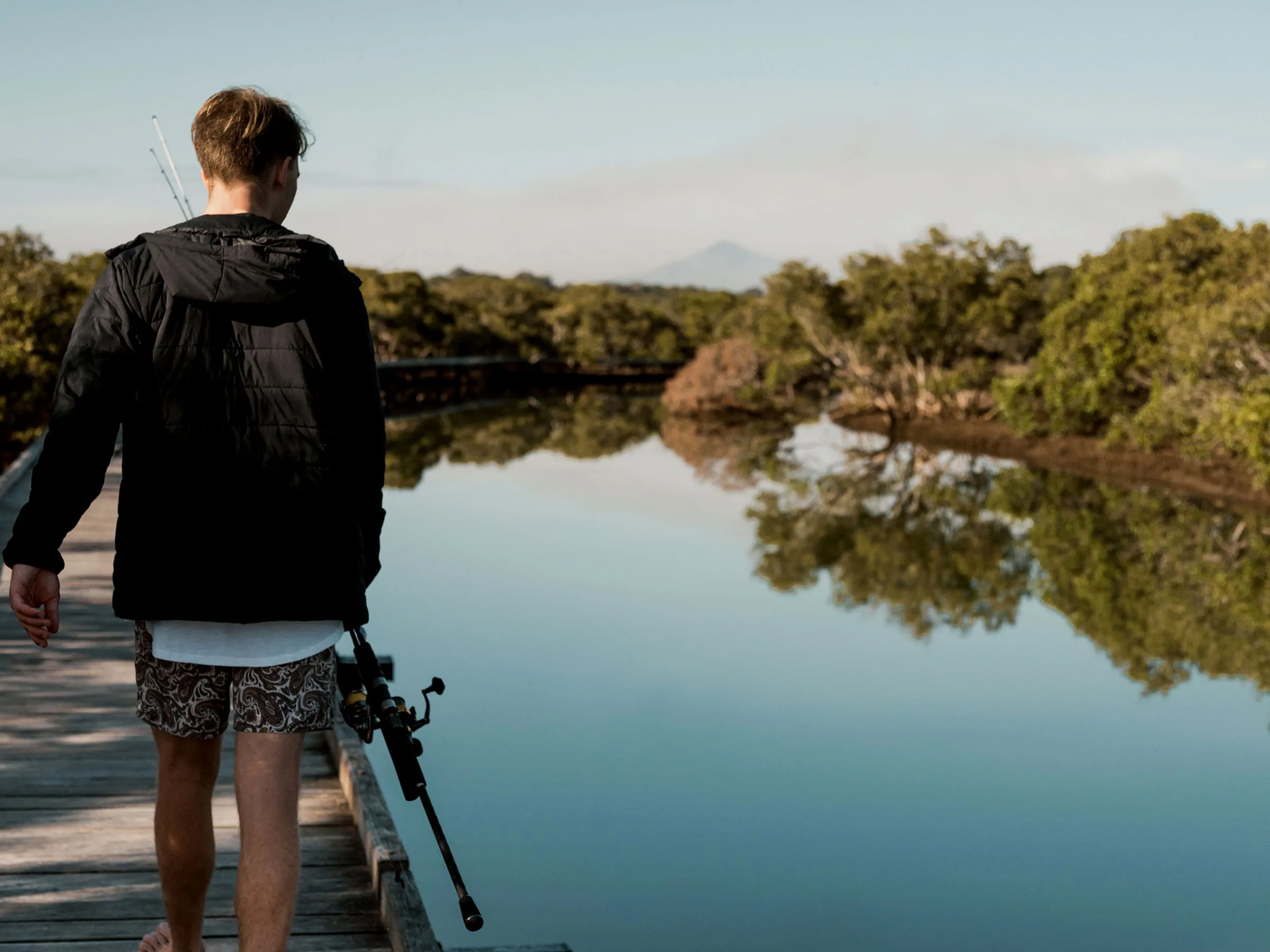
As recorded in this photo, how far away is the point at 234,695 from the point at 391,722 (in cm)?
38

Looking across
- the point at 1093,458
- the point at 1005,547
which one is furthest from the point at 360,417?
the point at 1093,458

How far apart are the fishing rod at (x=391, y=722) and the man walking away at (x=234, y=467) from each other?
0.28 meters

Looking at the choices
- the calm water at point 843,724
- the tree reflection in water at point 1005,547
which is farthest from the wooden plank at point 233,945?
the tree reflection in water at point 1005,547

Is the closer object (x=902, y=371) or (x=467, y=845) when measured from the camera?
(x=467, y=845)

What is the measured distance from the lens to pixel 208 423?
7.27ft

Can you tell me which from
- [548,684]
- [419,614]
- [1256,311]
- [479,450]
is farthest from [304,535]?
[479,450]

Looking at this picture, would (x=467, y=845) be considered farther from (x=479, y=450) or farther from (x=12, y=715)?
(x=479, y=450)

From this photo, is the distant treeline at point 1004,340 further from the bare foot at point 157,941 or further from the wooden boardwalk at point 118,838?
the bare foot at point 157,941

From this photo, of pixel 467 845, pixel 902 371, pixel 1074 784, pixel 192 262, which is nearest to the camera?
pixel 192 262

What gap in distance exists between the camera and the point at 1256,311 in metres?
20.5

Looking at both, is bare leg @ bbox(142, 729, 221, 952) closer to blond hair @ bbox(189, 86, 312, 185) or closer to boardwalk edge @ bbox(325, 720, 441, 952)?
boardwalk edge @ bbox(325, 720, 441, 952)

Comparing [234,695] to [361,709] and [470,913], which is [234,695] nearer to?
[361,709]

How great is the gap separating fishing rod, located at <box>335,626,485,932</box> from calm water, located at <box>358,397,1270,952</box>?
10.5 feet

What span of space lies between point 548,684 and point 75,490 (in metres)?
8.39
